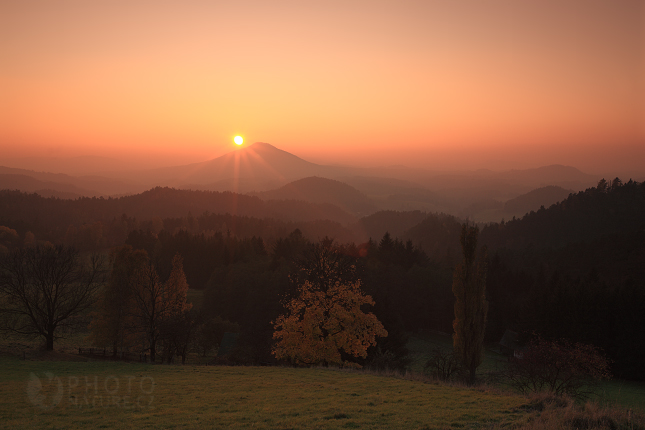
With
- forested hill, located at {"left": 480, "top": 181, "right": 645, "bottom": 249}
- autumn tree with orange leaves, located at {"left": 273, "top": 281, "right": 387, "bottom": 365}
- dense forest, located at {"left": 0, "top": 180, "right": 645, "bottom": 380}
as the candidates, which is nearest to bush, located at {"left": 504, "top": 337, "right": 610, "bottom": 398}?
autumn tree with orange leaves, located at {"left": 273, "top": 281, "right": 387, "bottom": 365}

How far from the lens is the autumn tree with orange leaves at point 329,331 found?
28812mm

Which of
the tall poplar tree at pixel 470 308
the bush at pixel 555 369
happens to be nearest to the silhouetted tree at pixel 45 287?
the tall poplar tree at pixel 470 308

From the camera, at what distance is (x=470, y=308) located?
3231 cm

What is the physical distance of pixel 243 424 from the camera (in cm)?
1284

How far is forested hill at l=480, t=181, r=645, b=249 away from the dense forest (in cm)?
41

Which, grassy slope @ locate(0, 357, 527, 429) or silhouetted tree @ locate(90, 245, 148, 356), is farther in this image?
silhouetted tree @ locate(90, 245, 148, 356)

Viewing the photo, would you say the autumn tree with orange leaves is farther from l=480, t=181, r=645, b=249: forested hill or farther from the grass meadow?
l=480, t=181, r=645, b=249: forested hill

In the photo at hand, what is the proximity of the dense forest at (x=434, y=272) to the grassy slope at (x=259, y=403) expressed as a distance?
479 inches

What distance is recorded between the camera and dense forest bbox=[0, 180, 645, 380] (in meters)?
45.4

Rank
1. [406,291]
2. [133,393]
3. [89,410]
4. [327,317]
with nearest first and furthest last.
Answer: [89,410] < [133,393] < [327,317] < [406,291]

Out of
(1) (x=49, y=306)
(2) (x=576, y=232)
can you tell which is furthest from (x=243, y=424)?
(2) (x=576, y=232)

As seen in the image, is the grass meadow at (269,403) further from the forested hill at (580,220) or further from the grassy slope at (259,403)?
the forested hill at (580,220)

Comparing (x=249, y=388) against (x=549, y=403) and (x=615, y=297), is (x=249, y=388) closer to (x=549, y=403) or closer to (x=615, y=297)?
(x=549, y=403)

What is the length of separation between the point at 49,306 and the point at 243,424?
3141 cm
